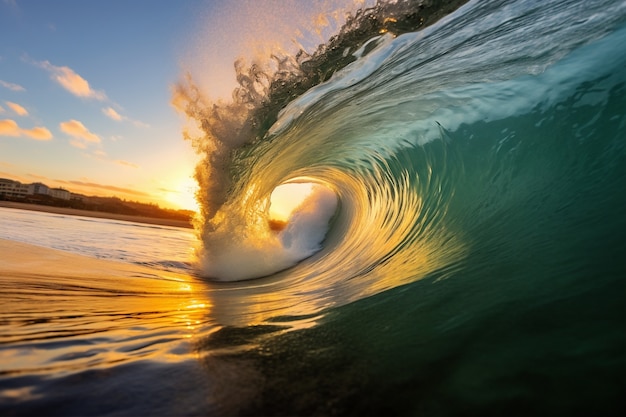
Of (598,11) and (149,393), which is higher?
(598,11)

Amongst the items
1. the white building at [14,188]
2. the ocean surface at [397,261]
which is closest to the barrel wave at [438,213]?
the ocean surface at [397,261]

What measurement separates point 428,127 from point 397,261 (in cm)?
298

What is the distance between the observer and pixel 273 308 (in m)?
2.91

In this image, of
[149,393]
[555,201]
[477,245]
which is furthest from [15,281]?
[555,201]

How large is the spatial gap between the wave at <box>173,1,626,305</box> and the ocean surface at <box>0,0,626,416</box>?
0.03 metres

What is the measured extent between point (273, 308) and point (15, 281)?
2560 millimetres

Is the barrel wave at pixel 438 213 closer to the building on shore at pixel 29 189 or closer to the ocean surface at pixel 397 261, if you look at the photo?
the ocean surface at pixel 397 261

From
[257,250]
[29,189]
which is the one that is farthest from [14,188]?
[257,250]

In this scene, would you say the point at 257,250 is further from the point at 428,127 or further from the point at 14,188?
the point at 14,188

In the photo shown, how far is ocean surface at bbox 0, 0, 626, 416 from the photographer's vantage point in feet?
3.95

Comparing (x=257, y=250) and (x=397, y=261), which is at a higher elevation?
(x=397, y=261)

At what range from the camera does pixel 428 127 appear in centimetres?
607

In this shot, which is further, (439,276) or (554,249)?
(439,276)

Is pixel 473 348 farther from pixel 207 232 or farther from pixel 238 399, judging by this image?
pixel 207 232
